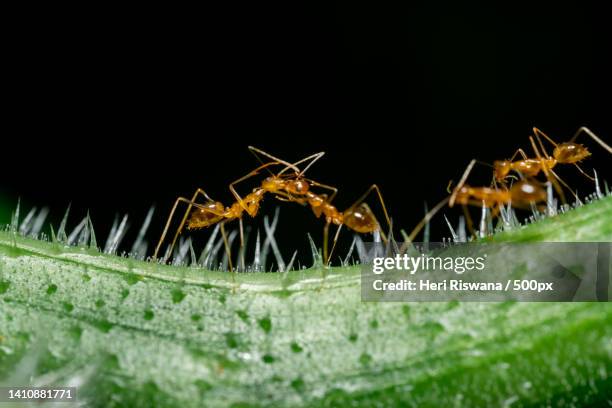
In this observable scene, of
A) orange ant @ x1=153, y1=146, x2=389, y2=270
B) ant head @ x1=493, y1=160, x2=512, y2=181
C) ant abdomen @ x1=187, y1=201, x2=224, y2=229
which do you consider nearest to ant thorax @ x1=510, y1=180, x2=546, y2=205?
orange ant @ x1=153, y1=146, x2=389, y2=270

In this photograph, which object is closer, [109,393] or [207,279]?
[109,393]

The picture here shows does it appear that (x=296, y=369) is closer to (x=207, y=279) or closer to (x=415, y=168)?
(x=207, y=279)

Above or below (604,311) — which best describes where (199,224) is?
above

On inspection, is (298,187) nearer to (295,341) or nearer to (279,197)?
(279,197)

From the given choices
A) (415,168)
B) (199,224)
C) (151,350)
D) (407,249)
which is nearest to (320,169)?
(415,168)

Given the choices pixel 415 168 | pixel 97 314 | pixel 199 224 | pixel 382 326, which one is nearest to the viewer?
pixel 382 326

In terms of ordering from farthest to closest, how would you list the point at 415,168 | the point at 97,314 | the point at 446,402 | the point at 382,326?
1. the point at 415,168
2. the point at 97,314
3. the point at 382,326
4. the point at 446,402

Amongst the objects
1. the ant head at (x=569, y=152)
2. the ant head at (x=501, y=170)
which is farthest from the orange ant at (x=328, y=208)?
the ant head at (x=569, y=152)
